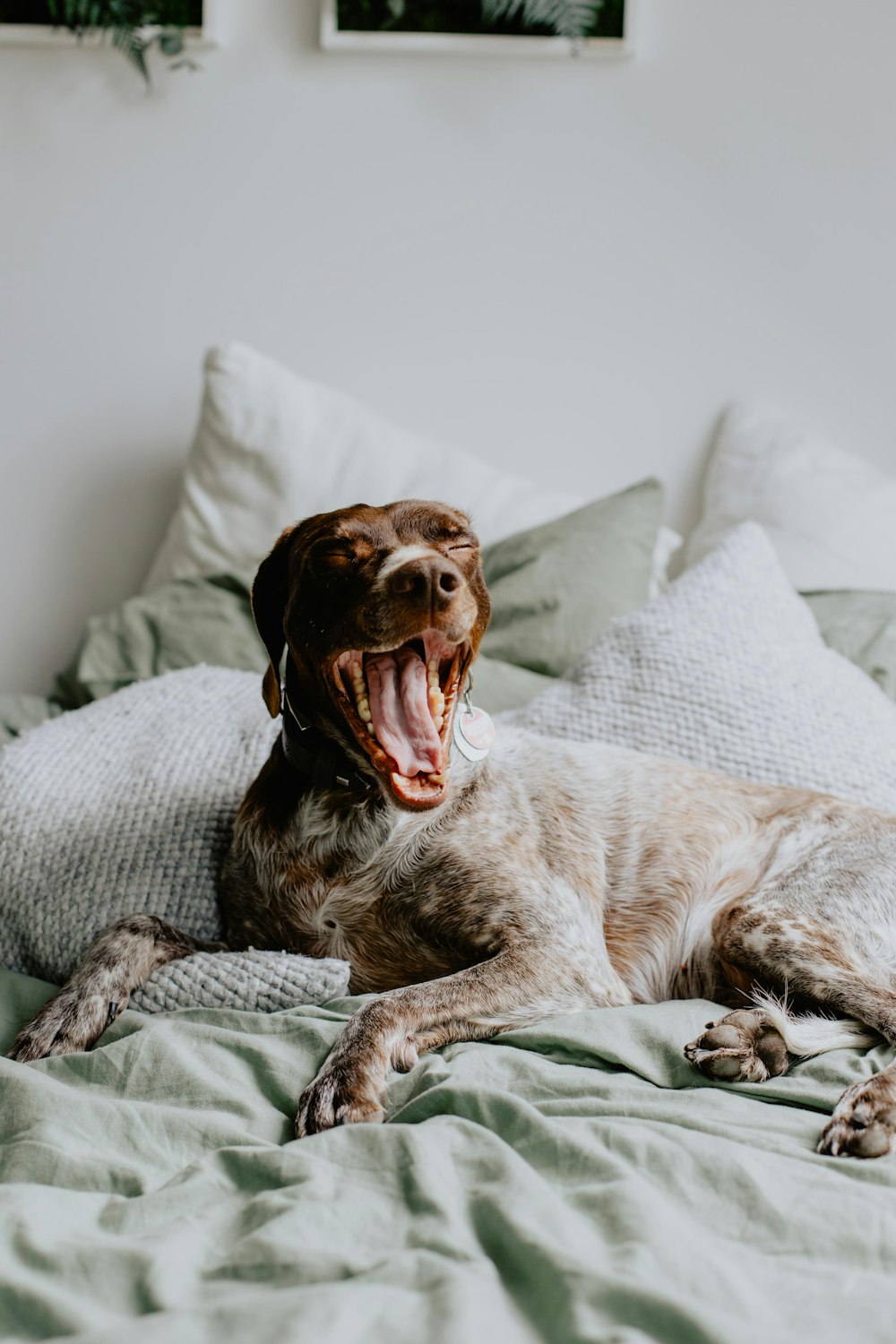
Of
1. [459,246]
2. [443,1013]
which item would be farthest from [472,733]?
[459,246]

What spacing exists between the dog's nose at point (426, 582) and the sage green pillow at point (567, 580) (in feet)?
3.59

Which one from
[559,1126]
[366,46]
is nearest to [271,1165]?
[559,1126]

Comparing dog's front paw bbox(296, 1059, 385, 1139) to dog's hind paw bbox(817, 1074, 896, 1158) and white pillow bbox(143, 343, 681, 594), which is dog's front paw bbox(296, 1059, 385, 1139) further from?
white pillow bbox(143, 343, 681, 594)

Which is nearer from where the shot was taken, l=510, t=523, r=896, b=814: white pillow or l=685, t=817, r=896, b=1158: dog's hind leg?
l=685, t=817, r=896, b=1158: dog's hind leg

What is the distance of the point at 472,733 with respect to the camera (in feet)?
6.11

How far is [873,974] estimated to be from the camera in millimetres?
1753

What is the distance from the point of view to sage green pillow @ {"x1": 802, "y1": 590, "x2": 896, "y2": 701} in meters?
2.61

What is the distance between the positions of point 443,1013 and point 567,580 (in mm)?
1362

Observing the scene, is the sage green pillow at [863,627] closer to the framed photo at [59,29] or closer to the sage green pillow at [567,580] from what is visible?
the sage green pillow at [567,580]

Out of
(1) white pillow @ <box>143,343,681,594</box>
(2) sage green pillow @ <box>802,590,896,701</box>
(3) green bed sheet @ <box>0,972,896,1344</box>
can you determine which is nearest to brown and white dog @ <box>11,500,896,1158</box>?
(3) green bed sheet @ <box>0,972,896,1344</box>

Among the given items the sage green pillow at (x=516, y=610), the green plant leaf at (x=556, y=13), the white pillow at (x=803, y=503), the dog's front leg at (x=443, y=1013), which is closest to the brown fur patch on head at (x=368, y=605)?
the dog's front leg at (x=443, y=1013)

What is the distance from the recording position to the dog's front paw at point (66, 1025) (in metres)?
1.56

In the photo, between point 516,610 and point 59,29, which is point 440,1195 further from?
point 59,29

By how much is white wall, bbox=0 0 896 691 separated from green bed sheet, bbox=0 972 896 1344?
222 centimetres
